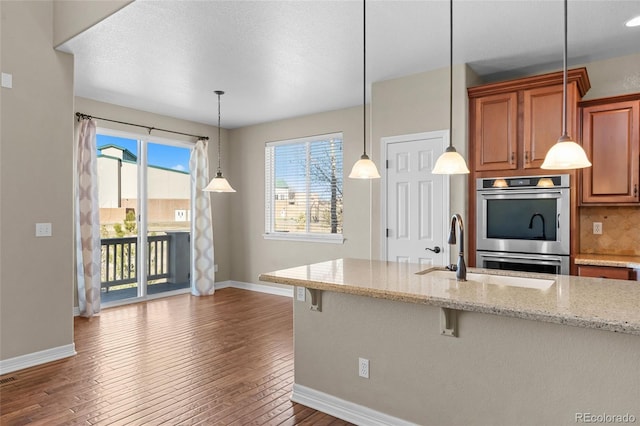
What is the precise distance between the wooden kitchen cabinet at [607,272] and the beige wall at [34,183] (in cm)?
458

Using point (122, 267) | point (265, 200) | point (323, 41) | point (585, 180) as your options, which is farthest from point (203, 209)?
point (585, 180)

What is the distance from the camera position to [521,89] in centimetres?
361

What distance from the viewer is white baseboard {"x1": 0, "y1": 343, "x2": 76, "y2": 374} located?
323 centimetres

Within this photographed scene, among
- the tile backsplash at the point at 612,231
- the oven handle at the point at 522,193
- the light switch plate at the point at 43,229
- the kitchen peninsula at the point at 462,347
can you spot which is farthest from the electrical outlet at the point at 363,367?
the light switch plate at the point at 43,229

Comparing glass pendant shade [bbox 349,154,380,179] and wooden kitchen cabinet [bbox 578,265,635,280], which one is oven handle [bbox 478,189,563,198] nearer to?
wooden kitchen cabinet [bbox 578,265,635,280]

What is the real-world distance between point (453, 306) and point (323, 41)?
2.46 meters

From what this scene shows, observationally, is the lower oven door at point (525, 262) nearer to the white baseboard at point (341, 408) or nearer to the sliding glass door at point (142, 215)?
the white baseboard at point (341, 408)

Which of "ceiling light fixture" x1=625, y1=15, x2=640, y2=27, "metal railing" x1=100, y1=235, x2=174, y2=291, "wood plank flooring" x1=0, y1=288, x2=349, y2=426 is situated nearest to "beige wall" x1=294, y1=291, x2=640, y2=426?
"wood plank flooring" x1=0, y1=288, x2=349, y2=426

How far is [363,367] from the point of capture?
2.47 meters

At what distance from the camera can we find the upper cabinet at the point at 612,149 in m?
3.38

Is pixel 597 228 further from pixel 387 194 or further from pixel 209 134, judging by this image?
pixel 209 134

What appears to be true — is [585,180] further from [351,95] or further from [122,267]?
[122,267]

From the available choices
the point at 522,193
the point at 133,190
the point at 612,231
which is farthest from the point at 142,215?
the point at 612,231

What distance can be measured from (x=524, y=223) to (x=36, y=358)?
175 inches
